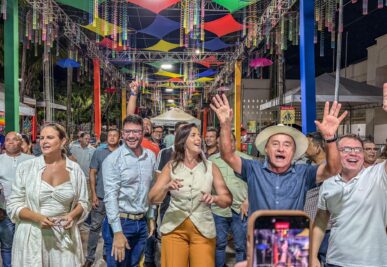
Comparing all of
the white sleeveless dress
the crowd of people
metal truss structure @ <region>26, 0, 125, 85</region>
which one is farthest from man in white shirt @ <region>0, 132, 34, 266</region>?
metal truss structure @ <region>26, 0, 125, 85</region>

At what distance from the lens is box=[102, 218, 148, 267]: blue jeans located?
385cm

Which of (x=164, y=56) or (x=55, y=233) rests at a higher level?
(x=164, y=56)

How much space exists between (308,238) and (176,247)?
1.64 m

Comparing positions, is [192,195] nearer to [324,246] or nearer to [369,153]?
[324,246]

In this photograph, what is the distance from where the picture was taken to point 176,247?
3.42 m

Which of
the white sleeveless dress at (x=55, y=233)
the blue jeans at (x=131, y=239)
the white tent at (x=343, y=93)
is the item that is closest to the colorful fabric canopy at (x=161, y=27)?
the white tent at (x=343, y=93)

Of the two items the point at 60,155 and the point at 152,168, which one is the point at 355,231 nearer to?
the point at 152,168

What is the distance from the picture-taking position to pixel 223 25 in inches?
576

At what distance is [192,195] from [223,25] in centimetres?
1190

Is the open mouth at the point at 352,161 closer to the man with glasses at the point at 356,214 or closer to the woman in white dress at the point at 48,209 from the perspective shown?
the man with glasses at the point at 356,214

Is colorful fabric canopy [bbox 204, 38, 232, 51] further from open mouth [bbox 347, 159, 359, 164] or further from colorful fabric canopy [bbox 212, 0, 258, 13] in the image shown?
open mouth [bbox 347, 159, 359, 164]

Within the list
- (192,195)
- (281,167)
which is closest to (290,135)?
(281,167)

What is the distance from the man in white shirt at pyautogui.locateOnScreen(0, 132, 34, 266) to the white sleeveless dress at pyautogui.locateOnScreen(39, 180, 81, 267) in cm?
196

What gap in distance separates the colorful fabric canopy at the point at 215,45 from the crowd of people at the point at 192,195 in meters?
13.6
